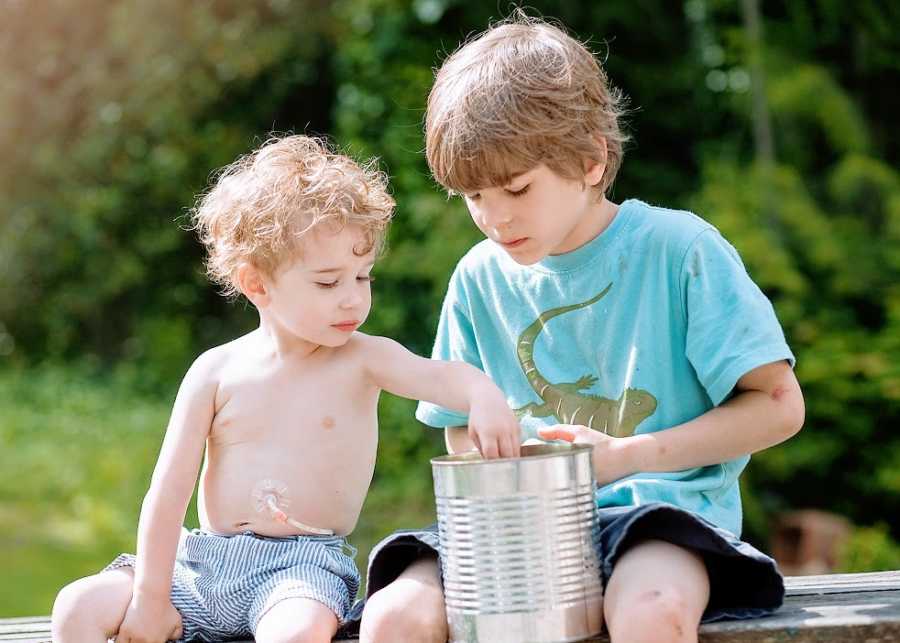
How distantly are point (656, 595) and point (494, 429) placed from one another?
0.38 m

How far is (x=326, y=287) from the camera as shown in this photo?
7.77 ft

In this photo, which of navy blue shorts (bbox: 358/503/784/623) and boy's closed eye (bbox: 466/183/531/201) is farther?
boy's closed eye (bbox: 466/183/531/201)

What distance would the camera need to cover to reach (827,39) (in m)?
6.24


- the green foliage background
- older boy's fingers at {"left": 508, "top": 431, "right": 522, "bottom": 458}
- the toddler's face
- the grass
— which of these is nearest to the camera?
older boy's fingers at {"left": 508, "top": 431, "right": 522, "bottom": 458}

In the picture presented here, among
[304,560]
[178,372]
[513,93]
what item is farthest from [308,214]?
[178,372]

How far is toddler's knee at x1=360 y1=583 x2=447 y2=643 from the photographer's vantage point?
2096mm

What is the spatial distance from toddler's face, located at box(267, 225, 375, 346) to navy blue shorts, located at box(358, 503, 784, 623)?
1.91 ft

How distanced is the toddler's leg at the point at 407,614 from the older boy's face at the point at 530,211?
0.63 metres

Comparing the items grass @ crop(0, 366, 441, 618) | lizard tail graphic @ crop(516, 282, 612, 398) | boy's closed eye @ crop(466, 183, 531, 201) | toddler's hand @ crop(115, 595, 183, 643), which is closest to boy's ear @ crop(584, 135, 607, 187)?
boy's closed eye @ crop(466, 183, 531, 201)

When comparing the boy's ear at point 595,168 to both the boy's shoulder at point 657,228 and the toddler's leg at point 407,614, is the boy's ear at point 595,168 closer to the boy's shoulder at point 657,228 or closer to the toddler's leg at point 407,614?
the boy's shoulder at point 657,228

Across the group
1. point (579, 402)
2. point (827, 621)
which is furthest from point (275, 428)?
point (827, 621)

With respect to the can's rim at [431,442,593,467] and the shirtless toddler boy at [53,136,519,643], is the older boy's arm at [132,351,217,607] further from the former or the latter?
the can's rim at [431,442,593,467]

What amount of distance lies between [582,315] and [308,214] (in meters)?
0.57

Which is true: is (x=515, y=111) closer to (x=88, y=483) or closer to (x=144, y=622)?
(x=144, y=622)
